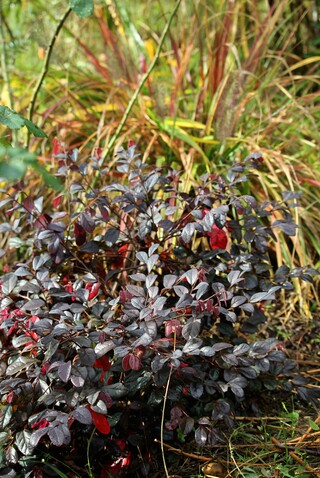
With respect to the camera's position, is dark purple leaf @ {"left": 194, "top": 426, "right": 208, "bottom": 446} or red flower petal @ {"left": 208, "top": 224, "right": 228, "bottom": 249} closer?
dark purple leaf @ {"left": 194, "top": 426, "right": 208, "bottom": 446}

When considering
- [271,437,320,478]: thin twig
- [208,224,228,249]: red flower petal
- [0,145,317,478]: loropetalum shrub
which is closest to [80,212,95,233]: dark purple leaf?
[0,145,317,478]: loropetalum shrub

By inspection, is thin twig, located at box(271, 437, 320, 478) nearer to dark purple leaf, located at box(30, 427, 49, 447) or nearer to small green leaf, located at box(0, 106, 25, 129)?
dark purple leaf, located at box(30, 427, 49, 447)

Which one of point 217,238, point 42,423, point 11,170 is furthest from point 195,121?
point 11,170

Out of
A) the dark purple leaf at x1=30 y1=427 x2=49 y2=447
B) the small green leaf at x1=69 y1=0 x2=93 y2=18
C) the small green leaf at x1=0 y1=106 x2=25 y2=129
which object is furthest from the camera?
the small green leaf at x1=69 y1=0 x2=93 y2=18

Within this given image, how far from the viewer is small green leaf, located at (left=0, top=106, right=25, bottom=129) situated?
1162 millimetres

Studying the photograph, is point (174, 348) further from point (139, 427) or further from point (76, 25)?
point (76, 25)

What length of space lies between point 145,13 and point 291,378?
3.26 metres

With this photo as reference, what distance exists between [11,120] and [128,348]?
0.59m

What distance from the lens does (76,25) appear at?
441 centimetres

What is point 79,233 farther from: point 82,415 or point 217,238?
point 82,415

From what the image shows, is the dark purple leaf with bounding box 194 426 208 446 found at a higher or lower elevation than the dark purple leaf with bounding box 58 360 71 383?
lower

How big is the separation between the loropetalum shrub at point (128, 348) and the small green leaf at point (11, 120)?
52 cm

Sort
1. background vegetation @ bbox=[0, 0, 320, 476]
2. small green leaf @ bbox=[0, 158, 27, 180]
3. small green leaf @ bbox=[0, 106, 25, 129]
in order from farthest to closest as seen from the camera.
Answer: background vegetation @ bbox=[0, 0, 320, 476]
small green leaf @ bbox=[0, 106, 25, 129]
small green leaf @ bbox=[0, 158, 27, 180]

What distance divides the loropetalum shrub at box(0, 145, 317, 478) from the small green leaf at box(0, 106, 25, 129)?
0.52 metres
